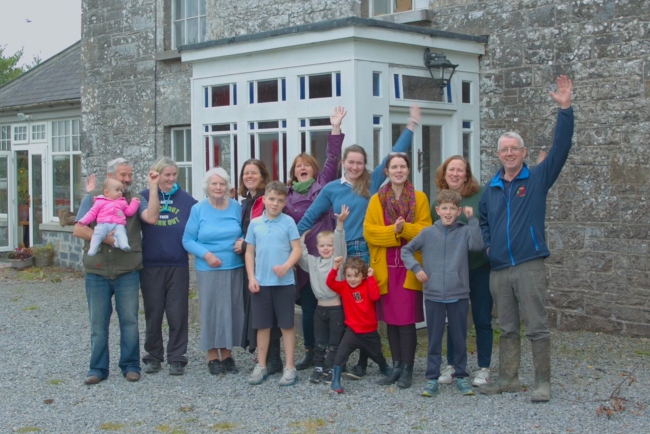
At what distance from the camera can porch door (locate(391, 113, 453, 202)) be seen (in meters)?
8.73

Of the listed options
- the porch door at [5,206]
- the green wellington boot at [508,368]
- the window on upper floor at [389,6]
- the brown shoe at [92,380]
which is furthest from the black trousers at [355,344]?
the porch door at [5,206]

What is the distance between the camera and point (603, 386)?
6441 mm

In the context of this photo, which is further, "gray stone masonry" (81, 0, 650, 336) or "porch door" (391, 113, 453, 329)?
"porch door" (391, 113, 453, 329)

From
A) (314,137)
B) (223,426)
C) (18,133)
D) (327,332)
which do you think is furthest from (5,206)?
(223,426)

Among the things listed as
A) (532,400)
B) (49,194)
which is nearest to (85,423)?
(532,400)

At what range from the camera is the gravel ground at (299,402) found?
5578 millimetres

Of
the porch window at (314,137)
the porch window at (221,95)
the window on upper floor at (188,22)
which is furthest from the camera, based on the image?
the window on upper floor at (188,22)

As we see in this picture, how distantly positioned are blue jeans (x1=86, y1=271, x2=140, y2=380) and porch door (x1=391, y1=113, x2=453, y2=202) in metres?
3.18

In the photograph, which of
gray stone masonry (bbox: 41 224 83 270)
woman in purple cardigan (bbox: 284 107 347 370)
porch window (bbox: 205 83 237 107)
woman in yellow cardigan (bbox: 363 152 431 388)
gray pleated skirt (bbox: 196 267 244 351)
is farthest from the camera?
gray stone masonry (bbox: 41 224 83 270)

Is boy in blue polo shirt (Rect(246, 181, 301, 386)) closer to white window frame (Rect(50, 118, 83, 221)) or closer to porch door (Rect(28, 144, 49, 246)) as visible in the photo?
white window frame (Rect(50, 118, 83, 221))

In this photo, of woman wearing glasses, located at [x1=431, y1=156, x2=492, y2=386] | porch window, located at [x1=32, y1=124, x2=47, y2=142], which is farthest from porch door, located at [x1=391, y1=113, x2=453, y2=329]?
porch window, located at [x1=32, y1=124, x2=47, y2=142]

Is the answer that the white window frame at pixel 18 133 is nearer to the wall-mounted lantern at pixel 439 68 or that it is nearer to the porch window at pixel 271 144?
the porch window at pixel 271 144

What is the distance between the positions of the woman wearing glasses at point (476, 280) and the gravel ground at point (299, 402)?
0.35 m

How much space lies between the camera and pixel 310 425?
5.59 m
